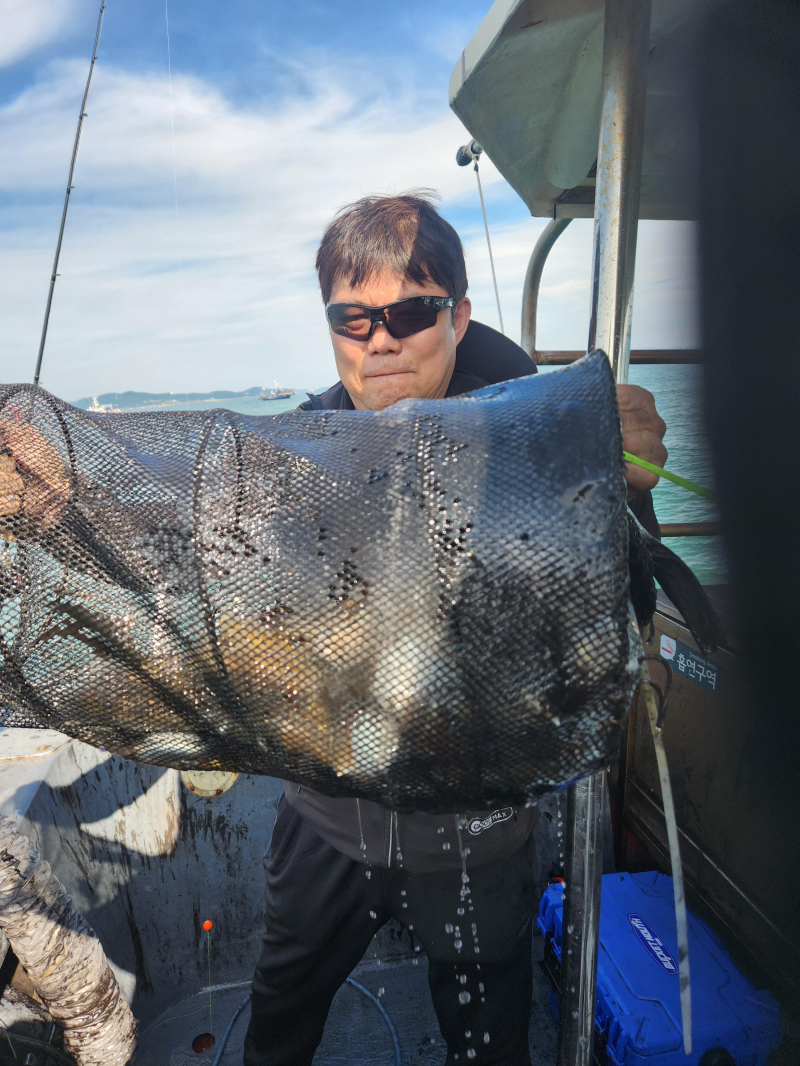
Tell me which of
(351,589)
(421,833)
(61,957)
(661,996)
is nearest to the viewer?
(351,589)

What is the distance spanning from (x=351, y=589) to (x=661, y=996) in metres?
2.29

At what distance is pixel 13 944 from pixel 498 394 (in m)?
2.38

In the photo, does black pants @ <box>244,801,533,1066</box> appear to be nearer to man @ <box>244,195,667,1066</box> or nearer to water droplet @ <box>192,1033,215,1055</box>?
man @ <box>244,195,667,1066</box>

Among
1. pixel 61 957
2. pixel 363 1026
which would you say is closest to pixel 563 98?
pixel 61 957

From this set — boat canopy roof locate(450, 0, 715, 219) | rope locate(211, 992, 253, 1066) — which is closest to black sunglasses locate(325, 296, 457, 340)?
boat canopy roof locate(450, 0, 715, 219)

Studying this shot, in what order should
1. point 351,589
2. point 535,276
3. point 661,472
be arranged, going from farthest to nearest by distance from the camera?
point 535,276 → point 661,472 → point 351,589

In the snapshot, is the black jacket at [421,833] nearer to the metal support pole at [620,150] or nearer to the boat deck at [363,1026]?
the metal support pole at [620,150]

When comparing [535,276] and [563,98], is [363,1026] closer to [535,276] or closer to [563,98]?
[535,276]

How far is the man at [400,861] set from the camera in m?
1.68

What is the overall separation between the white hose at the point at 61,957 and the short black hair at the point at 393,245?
2.18 metres

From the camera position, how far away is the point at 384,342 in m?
1.75

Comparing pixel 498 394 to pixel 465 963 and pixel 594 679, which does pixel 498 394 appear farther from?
pixel 465 963

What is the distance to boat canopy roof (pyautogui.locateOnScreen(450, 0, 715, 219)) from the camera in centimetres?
171

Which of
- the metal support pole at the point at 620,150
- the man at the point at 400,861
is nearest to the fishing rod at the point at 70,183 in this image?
the man at the point at 400,861
